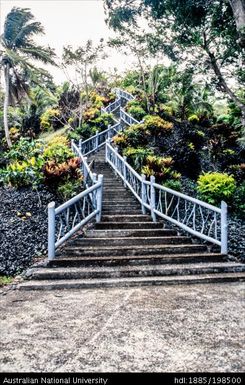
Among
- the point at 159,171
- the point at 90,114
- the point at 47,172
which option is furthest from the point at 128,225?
the point at 90,114

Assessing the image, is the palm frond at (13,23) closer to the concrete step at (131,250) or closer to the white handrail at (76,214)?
the white handrail at (76,214)

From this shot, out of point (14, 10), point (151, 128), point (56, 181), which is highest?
point (14, 10)

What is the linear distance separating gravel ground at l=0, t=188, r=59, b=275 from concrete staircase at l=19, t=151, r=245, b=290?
0.51m

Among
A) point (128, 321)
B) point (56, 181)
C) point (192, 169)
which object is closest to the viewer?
point (128, 321)

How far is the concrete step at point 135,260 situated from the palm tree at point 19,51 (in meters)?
14.9

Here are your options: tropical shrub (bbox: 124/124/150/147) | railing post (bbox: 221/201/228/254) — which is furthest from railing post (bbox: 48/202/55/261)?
tropical shrub (bbox: 124/124/150/147)

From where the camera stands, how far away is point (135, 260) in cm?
565

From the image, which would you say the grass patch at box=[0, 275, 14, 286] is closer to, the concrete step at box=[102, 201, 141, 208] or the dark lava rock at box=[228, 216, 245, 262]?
the concrete step at box=[102, 201, 141, 208]

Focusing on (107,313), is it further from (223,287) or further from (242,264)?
(242,264)

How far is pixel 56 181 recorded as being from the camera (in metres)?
8.57

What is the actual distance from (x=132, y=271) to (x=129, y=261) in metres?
0.40

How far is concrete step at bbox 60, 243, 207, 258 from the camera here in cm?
595

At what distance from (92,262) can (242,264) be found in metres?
2.77
